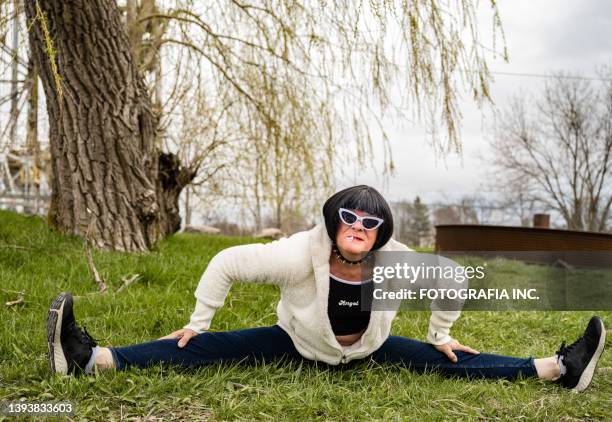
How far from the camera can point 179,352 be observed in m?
2.67

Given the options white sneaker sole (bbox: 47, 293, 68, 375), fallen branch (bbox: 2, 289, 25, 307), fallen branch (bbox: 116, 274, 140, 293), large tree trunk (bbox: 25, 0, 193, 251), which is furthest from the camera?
large tree trunk (bbox: 25, 0, 193, 251)

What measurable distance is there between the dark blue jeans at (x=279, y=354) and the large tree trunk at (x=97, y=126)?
2.55 meters

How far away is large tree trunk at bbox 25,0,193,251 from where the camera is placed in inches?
195

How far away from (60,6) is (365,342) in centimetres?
386

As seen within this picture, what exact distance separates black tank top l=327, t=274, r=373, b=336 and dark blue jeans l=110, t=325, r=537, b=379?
309 mm

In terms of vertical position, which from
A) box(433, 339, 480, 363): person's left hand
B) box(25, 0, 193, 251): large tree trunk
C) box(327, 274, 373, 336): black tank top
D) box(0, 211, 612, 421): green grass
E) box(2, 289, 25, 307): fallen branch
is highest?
box(25, 0, 193, 251): large tree trunk

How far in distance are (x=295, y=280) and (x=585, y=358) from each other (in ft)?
4.63

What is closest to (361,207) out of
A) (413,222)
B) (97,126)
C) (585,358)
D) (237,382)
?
(237,382)

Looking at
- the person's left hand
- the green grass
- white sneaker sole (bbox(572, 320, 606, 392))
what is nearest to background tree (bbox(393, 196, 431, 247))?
the green grass

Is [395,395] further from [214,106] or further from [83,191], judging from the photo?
[214,106]

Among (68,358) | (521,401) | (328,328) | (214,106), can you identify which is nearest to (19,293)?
(68,358)

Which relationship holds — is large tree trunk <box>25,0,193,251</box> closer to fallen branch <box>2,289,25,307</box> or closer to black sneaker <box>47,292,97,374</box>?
fallen branch <box>2,289,25,307</box>

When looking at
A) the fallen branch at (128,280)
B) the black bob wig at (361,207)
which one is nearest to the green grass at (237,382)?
the fallen branch at (128,280)

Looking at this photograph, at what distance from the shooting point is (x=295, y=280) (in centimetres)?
259
